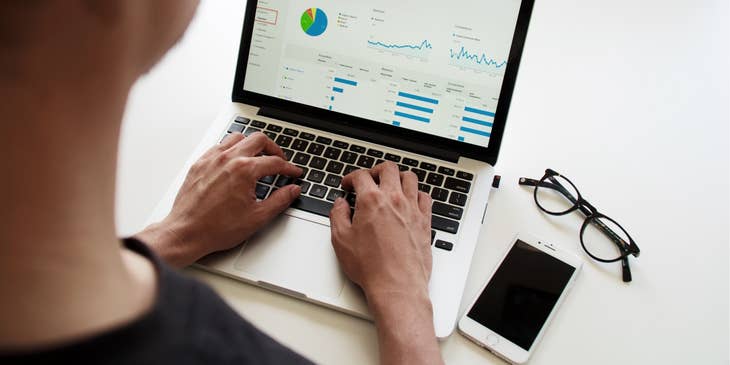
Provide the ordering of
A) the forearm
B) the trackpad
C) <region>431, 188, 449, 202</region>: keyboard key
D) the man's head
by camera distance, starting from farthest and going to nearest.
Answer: <region>431, 188, 449, 202</region>: keyboard key, the trackpad, the forearm, the man's head

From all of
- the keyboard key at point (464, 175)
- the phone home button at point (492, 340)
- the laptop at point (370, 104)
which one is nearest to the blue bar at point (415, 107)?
the laptop at point (370, 104)

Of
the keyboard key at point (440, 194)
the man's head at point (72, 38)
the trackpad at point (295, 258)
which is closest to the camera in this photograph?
Result: the man's head at point (72, 38)

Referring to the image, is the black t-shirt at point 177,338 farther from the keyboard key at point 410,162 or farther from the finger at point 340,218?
the keyboard key at point 410,162

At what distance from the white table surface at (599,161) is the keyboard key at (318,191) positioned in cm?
16

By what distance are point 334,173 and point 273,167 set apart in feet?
0.31

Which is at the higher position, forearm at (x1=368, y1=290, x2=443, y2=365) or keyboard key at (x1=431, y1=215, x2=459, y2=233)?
keyboard key at (x1=431, y1=215, x2=459, y2=233)

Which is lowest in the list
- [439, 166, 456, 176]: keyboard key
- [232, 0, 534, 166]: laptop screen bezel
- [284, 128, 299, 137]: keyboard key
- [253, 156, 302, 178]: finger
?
[253, 156, 302, 178]: finger

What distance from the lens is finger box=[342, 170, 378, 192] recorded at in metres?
0.79

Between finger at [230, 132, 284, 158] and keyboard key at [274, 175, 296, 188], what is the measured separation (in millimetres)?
42

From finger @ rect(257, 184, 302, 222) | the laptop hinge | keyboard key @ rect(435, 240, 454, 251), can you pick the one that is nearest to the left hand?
finger @ rect(257, 184, 302, 222)

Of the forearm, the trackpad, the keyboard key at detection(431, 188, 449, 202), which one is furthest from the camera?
the keyboard key at detection(431, 188, 449, 202)

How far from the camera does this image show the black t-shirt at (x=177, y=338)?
0.31m

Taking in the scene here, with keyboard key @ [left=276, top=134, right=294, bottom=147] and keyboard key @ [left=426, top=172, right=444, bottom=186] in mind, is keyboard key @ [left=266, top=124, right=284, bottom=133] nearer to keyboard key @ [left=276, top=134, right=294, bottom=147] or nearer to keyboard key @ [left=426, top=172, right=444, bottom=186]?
keyboard key @ [left=276, top=134, right=294, bottom=147]

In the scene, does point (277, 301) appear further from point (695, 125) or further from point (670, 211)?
point (695, 125)
